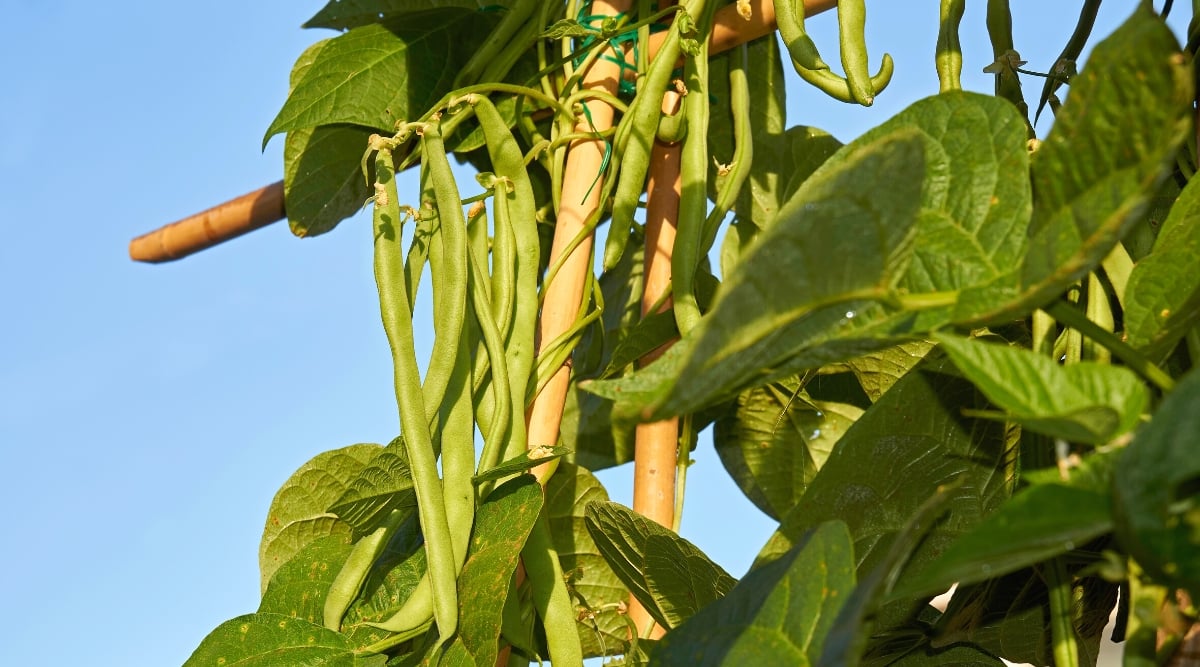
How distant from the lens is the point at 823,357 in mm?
351

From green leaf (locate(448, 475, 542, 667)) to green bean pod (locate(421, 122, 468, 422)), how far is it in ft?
0.20

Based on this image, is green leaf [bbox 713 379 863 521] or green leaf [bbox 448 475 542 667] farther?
green leaf [bbox 713 379 863 521]

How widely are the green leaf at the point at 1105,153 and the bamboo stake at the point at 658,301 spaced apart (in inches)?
16.0

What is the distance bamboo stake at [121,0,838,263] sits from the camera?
81cm

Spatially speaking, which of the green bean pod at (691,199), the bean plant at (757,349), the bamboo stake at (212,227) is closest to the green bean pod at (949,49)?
the bean plant at (757,349)

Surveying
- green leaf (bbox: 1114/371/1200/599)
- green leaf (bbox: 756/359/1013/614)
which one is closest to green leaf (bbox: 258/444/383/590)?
green leaf (bbox: 756/359/1013/614)

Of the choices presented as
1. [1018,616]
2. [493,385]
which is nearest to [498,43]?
[493,385]

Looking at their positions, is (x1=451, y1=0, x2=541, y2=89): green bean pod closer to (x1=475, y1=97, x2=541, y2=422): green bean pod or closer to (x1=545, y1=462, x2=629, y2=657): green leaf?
(x1=475, y1=97, x2=541, y2=422): green bean pod

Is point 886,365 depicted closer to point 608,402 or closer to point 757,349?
point 608,402

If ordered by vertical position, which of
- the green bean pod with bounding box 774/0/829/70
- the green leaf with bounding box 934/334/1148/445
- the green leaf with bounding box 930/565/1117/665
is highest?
the green bean pod with bounding box 774/0/829/70

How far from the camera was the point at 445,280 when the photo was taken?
0.65 metres

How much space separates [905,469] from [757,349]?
0.86 ft

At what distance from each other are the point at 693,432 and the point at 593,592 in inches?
6.4

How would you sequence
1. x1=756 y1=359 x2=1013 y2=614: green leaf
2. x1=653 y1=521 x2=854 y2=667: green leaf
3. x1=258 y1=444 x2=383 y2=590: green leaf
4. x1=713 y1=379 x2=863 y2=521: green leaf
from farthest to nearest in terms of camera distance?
1. x1=713 y1=379 x2=863 y2=521: green leaf
2. x1=258 y1=444 x2=383 y2=590: green leaf
3. x1=756 y1=359 x2=1013 y2=614: green leaf
4. x1=653 y1=521 x2=854 y2=667: green leaf
